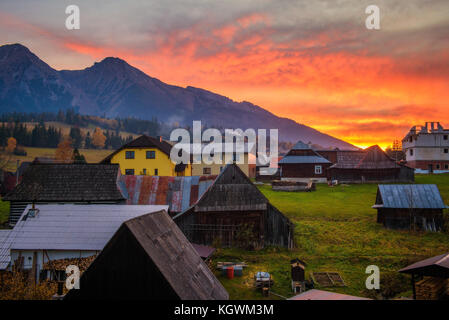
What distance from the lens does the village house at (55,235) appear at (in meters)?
15.6

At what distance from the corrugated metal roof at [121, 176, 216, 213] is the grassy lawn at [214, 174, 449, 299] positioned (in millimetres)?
6176

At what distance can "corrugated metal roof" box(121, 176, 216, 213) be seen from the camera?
25266 millimetres

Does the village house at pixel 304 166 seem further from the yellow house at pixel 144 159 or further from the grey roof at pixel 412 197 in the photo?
the grey roof at pixel 412 197

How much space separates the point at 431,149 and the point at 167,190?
68705 mm

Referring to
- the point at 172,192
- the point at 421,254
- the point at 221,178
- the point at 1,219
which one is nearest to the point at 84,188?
the point at 172,192

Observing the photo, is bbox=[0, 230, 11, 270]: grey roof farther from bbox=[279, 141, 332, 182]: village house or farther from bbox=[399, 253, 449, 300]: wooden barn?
bbox=[279, 141, 332, 182]: village house

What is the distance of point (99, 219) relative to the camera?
1714 centimetres

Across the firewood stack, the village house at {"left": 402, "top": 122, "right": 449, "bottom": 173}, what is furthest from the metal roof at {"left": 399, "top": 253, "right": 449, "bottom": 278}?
the village house at {"left": 402, "top": 122, "right": 449, "bottom": 173}

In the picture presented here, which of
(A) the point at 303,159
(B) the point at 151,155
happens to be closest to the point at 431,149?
(A) the point at 303,159

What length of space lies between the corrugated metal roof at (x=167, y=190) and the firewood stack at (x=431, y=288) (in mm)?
15648

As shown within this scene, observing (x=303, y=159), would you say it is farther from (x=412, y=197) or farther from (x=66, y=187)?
(x=66, y=187)

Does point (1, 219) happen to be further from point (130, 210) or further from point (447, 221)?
point (447, 221)

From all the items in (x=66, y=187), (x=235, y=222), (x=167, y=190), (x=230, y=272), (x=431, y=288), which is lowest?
(x=230, y=272)

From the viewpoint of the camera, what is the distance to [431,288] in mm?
12141
